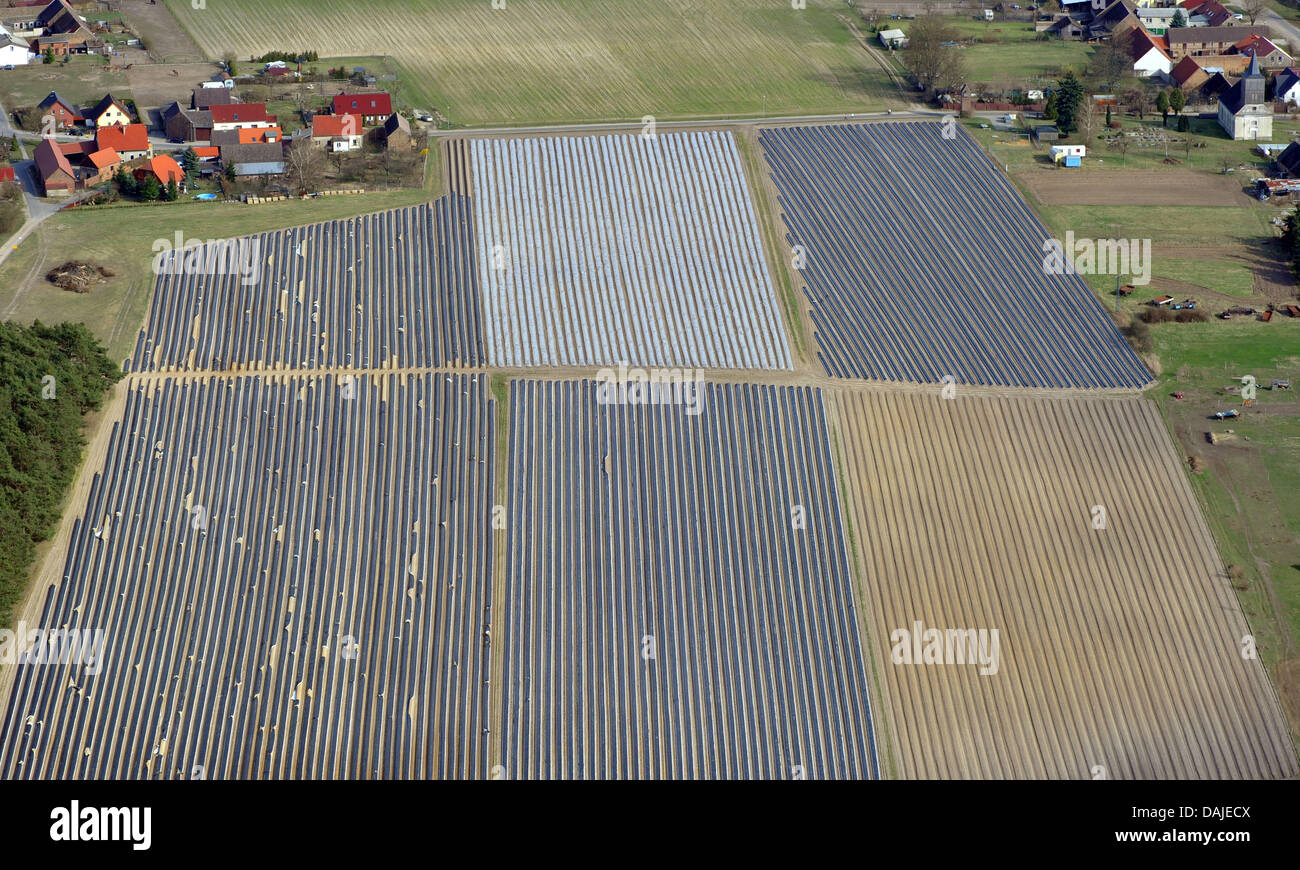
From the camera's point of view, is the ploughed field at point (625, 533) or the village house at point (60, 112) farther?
the village house at point (60, 112)

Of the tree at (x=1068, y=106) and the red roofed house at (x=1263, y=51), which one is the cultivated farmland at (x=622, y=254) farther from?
the red roofed house at (x=1263, y=51)

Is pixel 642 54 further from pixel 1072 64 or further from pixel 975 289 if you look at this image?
pixel 975 289

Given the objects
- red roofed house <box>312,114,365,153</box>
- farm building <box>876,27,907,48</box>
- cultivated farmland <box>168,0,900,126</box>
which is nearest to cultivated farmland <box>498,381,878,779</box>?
red roofed house <box>312,114,365,153</box>

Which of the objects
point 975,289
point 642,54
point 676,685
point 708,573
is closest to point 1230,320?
point 975,289

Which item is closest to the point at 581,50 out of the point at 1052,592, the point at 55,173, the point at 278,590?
the point at 55,173

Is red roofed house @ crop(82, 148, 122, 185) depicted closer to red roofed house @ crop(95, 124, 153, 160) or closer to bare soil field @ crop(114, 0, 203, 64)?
red roofed house @ crop(95, 124, 153, 160)

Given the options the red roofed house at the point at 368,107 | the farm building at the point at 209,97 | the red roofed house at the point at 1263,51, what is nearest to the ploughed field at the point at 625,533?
the red roofed house at the point at 368,107

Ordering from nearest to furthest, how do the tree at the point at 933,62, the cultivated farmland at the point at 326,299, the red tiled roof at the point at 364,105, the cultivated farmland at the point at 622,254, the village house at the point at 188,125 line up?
the cultivated farmland at the point at 326,299, the cultivated farmland at the point at 622,254, the village house at the point at 188,125, the red tiled roof at the point at 364,105, the tree at the point at 933,62
